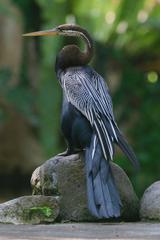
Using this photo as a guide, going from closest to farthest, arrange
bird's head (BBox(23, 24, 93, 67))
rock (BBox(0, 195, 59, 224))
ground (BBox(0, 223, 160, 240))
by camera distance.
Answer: ground (BBox(0, 223, 160, 240)) → rock (BBox(0, 195, 59, 224)) → bird's head (BBox(23, 24, 93, 67))

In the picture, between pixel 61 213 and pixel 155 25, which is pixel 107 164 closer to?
pixel 61 213

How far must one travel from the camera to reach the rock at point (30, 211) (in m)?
6.55

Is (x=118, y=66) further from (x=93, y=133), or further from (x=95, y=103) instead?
(x=93, y=133)

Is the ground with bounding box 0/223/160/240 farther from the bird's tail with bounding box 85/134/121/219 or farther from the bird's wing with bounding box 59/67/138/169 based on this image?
the bird's wing with bounding box 59/67/138/169

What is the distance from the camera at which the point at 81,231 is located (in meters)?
6.14

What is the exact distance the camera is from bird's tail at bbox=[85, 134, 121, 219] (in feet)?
20.8

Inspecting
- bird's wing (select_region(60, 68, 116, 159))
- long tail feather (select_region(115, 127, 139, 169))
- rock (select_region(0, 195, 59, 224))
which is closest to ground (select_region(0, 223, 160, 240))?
rock (select_region(0, 195, 59, 224))

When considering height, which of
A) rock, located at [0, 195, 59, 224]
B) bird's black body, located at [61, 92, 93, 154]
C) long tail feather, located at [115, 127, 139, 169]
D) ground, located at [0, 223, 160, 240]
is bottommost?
ground, located at [0, 223, 160, 240]

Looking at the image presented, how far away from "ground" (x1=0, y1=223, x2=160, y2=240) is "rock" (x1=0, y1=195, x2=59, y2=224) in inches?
4.4

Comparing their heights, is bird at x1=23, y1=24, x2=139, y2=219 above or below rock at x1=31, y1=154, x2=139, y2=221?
above

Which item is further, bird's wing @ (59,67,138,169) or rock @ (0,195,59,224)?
bird's wing @ (59,67,138,169)

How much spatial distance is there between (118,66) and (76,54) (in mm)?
10300

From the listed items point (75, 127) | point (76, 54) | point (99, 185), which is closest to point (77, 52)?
point (76, 54)

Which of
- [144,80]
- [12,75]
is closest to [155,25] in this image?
[144,80]
